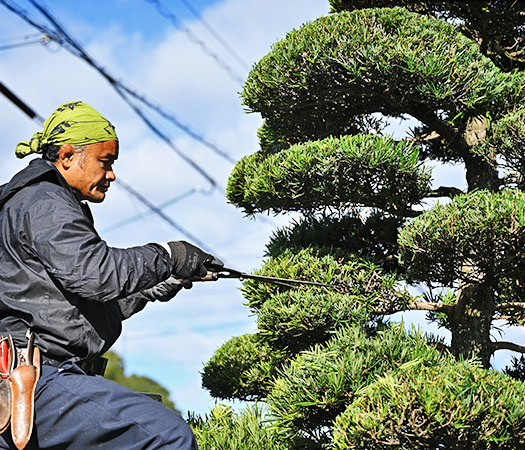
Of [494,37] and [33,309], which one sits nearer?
[33,309]

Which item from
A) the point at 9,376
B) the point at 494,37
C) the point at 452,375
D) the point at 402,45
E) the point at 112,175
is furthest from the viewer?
the point at 494,37

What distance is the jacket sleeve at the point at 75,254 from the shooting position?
1838 millimetres

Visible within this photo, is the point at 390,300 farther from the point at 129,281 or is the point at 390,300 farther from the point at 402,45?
the point at 129,281

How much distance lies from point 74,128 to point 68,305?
72 centimetres

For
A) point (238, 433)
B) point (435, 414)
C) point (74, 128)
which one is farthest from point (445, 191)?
point (74, 128)

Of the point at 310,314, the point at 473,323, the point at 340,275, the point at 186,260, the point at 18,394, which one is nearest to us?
the point at 18,394

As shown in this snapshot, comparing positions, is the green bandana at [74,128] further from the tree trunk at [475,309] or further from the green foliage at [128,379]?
the green foliage at [128,379]

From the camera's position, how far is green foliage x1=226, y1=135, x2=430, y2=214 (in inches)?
140

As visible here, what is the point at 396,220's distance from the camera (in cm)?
409

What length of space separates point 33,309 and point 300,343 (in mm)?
2211

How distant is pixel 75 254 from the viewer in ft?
6.03

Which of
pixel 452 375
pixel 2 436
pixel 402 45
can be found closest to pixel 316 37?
pixel 402 45

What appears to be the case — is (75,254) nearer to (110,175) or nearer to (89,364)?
(110,175)

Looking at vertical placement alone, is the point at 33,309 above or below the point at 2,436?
above
